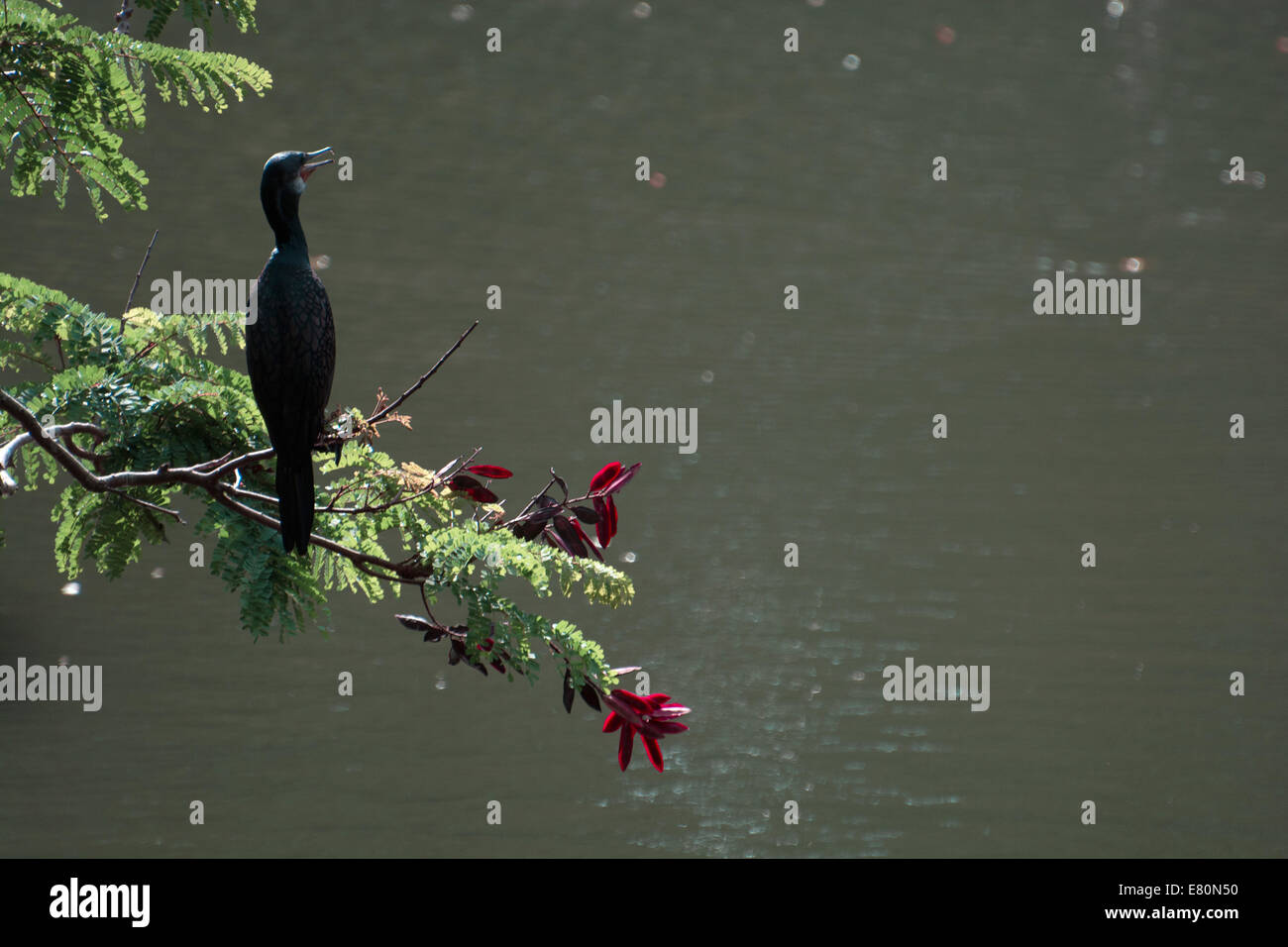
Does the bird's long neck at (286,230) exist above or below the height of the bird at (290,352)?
above

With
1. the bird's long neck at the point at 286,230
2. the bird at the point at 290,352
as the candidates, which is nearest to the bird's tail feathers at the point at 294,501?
the bird at the point at 290,352

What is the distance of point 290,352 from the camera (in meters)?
1.06

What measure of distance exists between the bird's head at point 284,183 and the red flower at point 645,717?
569mm

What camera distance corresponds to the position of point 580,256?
141 inches

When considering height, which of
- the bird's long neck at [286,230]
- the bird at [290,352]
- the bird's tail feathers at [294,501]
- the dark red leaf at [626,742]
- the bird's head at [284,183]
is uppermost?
the bird's head at [284,183]

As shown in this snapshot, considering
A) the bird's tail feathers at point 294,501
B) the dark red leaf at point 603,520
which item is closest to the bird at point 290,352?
the bird's tail feathers at point 294,501

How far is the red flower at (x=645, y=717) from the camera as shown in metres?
1.14

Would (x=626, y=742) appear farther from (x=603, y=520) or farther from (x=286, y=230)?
(x=286, y=230)

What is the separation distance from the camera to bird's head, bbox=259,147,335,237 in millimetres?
1087

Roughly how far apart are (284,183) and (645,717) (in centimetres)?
63

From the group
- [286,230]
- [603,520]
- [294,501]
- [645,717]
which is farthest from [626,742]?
[286,230]

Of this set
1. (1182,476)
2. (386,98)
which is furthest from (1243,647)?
(386,98)

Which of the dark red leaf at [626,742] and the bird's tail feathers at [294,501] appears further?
the dark red leaf at [626,742]

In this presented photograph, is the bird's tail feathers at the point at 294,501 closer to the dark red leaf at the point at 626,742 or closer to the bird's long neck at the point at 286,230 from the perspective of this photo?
the bird's long neck at the point at 286,230
